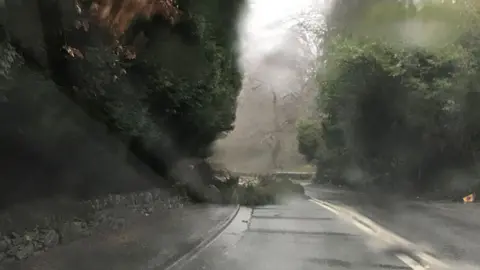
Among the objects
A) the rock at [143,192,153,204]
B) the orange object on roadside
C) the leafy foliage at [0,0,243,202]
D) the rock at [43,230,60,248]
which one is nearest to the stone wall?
the rock at [43,230,60,248]

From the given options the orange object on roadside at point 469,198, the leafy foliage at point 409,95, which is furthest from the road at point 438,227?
the leafy foliage at point 409,95

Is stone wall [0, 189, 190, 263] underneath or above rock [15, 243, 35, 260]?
above

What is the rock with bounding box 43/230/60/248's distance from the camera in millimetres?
10391

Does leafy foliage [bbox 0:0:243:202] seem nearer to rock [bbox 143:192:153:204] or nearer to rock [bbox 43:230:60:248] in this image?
rock [bbox 143:192:153:204]

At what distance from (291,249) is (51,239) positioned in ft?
15.6

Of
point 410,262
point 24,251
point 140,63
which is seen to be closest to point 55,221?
point 24,251

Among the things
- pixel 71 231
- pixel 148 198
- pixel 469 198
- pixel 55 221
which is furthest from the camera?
pixel 469 198

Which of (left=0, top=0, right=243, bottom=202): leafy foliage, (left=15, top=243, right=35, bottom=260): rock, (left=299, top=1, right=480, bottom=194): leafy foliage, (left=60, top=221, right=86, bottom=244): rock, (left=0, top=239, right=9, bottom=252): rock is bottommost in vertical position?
(left=15, top=243, right=35, bottom=260): rock

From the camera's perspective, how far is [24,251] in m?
9.44

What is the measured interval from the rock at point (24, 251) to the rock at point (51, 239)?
0.59m

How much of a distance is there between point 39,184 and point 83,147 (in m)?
1.23

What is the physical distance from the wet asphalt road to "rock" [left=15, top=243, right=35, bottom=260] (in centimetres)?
243

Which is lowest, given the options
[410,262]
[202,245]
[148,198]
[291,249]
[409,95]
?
[410,262]

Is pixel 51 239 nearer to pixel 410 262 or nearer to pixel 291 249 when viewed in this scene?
pixel 291 249
